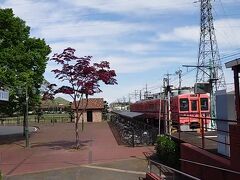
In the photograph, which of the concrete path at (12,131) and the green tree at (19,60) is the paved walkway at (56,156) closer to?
the green tree at (19,60)

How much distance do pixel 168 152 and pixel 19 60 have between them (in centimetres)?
1838

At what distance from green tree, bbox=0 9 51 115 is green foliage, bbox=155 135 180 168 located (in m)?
15.5

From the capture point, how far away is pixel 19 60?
34.9 metres

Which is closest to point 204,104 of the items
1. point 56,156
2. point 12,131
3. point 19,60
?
point 56,156

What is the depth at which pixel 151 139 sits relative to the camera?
30.9 metres

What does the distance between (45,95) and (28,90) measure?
497 cm

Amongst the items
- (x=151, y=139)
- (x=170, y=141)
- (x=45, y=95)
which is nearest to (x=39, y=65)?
(x=45, y=95)

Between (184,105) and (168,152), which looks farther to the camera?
(184,105)

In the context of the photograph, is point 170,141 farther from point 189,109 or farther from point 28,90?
point 28,90

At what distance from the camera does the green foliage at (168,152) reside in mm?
19609

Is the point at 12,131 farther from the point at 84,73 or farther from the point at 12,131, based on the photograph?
the point at 84,73

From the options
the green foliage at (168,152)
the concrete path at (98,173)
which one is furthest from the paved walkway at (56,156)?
the green foliage at (168,152)

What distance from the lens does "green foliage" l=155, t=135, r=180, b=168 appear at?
19609 millimetres

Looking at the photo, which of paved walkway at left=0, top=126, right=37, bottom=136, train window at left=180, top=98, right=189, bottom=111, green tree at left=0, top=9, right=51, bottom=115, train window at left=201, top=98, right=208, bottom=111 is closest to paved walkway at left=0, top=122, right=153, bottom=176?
green tree at left=0, top=9, right=51, bottom=115
